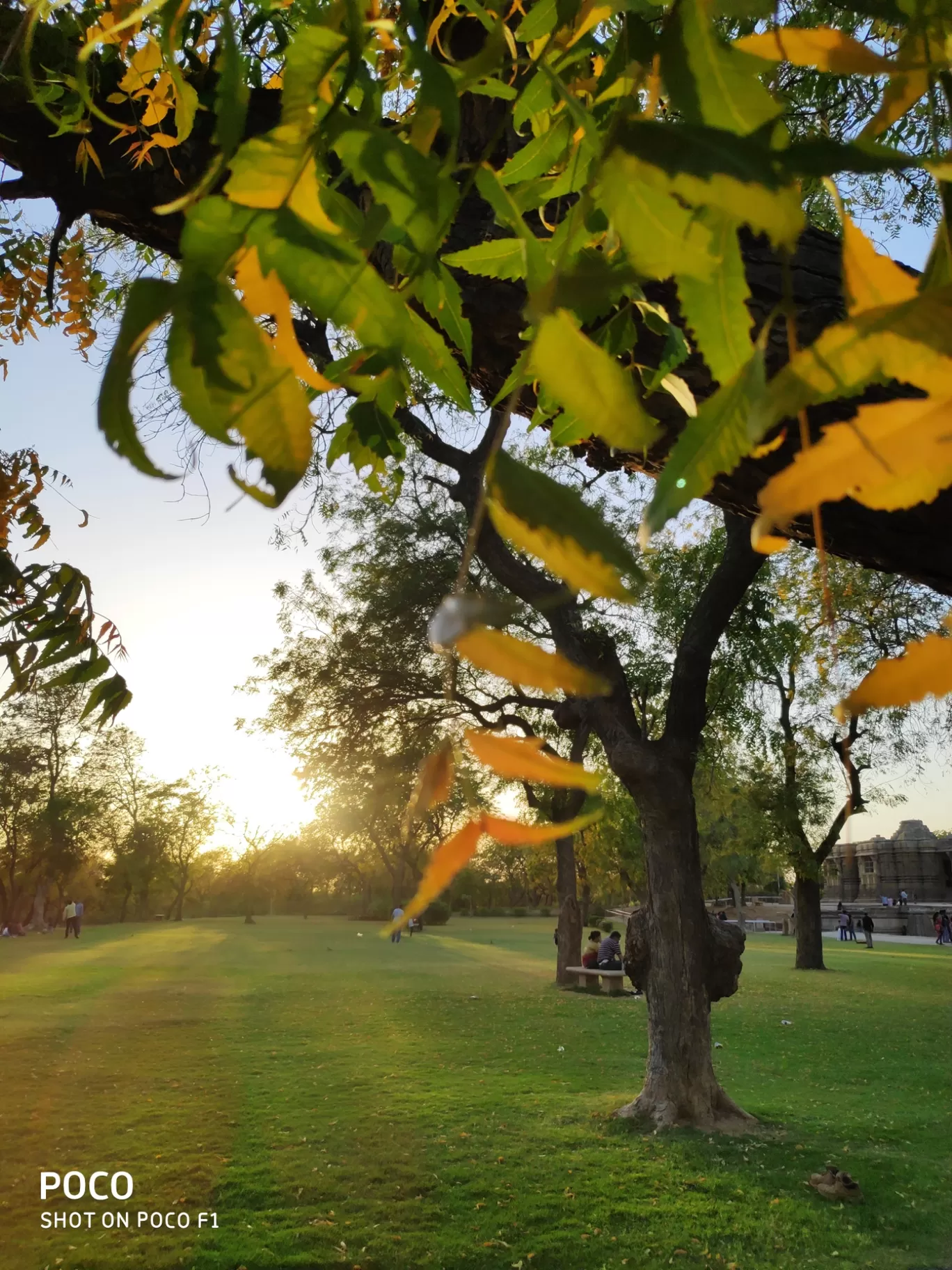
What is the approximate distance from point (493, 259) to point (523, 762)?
1.39 feet

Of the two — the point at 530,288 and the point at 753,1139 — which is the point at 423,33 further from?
the point at 753,1139

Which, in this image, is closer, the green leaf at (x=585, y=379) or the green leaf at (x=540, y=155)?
the green leaf at (x=585, y=379)

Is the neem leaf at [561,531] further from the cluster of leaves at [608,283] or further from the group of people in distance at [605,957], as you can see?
the group of people in distance at [605,957]

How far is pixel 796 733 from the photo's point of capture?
1970 centimetres

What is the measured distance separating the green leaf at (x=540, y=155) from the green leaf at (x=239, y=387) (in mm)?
396

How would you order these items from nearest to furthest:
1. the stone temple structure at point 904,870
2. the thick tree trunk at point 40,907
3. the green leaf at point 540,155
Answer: the green leaf at point 540,155
the stone temple structure at point 904,870
the thick tree trunk at point 40,907

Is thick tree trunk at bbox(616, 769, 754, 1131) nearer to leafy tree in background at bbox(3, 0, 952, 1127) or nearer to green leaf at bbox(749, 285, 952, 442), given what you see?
leafy tree in background at bbox(3, 0, 952, 1127)

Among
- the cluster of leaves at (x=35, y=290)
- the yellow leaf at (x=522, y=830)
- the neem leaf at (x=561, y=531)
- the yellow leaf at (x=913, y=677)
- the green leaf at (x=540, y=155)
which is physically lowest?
the yellow leaf at (x=522, y=830)

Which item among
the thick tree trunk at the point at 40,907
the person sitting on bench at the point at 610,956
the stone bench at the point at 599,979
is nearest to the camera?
the stone bench at the point at 599,979

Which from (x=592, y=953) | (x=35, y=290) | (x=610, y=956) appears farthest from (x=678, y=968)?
(x=592, y=953)

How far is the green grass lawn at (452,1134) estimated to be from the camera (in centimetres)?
448

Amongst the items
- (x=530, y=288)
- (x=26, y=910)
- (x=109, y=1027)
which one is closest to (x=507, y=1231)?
(x=530, y=288)

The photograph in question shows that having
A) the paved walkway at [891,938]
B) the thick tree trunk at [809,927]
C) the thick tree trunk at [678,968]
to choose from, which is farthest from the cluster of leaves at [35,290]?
the paved walkway at [891,938]

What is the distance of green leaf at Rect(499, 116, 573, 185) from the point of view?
682 mm
